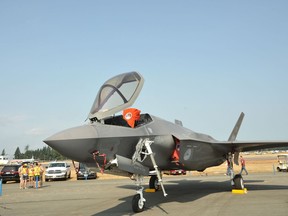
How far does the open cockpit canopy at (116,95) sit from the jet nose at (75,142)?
94 centimetres

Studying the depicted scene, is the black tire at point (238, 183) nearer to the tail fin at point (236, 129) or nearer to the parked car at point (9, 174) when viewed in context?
the tail fin at point (236, 129)

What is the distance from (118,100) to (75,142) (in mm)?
2178

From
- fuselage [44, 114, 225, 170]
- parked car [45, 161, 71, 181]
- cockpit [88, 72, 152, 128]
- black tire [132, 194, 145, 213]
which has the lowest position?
parked car [45, 161, 71, 181]

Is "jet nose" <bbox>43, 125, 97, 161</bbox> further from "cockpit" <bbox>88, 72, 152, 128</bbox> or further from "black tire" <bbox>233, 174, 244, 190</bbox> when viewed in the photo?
"black tire" <bbox>233, 174, 244, 190</bbox>

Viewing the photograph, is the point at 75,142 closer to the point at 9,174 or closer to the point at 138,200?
the point at 138,200

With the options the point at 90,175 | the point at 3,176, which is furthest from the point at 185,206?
the point at 3,176

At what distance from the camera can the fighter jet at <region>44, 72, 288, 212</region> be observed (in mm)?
7137

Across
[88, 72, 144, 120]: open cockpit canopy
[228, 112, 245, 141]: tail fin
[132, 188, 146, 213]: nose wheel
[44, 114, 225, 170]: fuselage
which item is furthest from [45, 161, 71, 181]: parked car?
[88, 72, 144, 120]: open cockpit canopy

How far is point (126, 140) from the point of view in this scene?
27.2 ft

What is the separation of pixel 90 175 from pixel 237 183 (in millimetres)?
17630

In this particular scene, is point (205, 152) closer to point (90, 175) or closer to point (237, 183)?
point (237, 183)

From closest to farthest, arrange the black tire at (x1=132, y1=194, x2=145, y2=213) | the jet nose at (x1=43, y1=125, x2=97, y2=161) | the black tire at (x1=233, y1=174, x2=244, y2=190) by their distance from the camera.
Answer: the jet nose at (x1=43, y1=125, x2=97, y2=161) → the black tire at (x1=132, y1=194, x2=145, y2=213) → the black tire at (x1=233, y1=174, x2=244, y2=190)

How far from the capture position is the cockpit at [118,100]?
830 cm

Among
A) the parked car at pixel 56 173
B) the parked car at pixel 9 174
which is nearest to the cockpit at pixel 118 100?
the parked car at pixel 56 173
